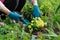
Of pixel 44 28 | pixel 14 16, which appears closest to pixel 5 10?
pixel 14 16

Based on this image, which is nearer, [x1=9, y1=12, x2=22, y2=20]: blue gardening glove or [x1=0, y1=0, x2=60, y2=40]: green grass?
[x1=0, y1=0, x2=60, y2=40]: green grass

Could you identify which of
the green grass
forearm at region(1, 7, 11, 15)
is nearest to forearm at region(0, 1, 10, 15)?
forearm at region(1, 7, 11, 15)

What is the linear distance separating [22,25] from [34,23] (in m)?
0.18

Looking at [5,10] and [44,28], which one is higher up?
[5,10]

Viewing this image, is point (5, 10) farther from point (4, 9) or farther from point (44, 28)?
point (44, 28)

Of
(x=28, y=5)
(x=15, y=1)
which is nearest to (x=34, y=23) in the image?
(x=15, y=1)

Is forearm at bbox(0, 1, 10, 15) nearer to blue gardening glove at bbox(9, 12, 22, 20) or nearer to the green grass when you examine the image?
blue gardening glove at bbox(9, 12, 22, 20)

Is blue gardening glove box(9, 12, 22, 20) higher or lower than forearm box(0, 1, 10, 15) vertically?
lower

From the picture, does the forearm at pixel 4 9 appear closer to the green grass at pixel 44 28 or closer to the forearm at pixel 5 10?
the forearm at pixel 5 10

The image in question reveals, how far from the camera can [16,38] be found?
3.03 metres

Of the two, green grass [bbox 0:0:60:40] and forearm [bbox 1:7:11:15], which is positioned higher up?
forearm [bbox 1:7:11:15]

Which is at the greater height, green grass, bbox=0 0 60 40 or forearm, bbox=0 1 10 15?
forearm, bbox=0 1 10 15

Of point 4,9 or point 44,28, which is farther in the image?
point 44,28

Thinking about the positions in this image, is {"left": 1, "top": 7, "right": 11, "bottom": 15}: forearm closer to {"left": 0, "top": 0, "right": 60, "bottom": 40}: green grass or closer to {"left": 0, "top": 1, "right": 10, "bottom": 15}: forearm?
{"left": 0, "top": 1, "right": 10, "bottom": 15}: forearm
